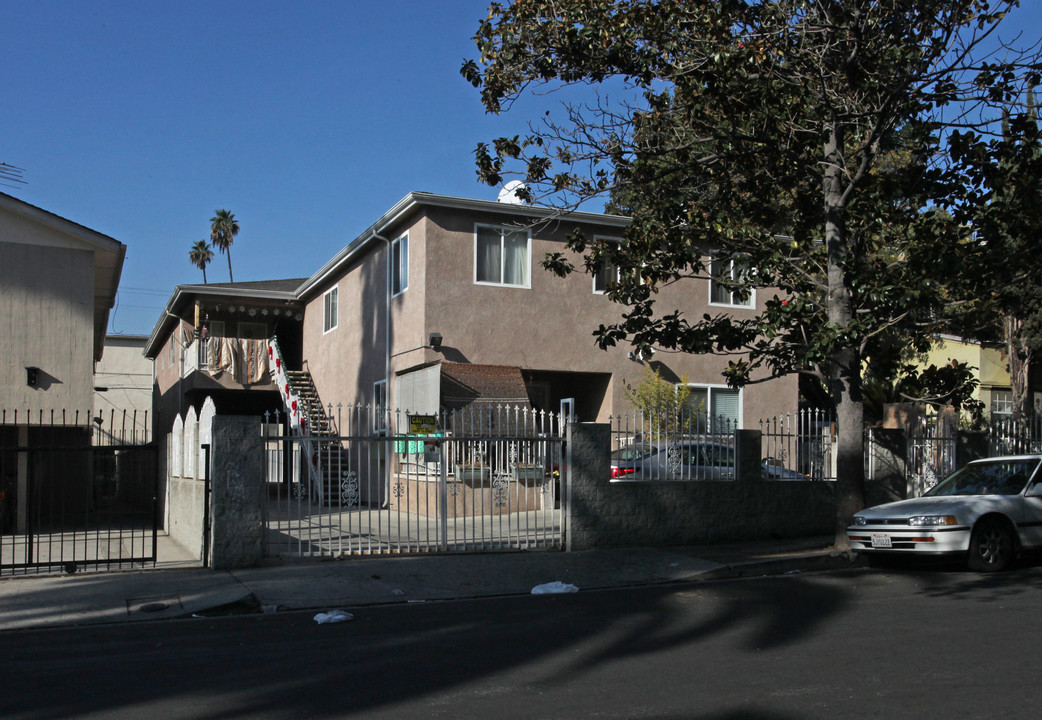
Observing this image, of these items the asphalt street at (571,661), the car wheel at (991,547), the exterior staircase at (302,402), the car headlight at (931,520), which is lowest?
the asphalt street at (571,661)

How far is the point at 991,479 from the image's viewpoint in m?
12.9

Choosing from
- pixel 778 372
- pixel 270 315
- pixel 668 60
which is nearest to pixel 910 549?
pixel 778 372

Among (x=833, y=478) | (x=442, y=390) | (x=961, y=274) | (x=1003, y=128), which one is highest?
(x=1003, y=128)

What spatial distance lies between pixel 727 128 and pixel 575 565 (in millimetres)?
6363

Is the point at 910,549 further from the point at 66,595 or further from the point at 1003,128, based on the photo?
the point at 66,595

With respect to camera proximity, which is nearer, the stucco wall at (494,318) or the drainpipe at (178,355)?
the stucco wall at (494,318)

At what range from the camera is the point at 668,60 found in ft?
41.2

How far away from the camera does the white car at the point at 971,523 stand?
1163cm

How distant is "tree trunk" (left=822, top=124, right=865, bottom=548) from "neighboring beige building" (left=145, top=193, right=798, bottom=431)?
4761 millimetres

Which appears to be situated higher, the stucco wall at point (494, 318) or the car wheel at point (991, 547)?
the stucco wall at point (494, 318)

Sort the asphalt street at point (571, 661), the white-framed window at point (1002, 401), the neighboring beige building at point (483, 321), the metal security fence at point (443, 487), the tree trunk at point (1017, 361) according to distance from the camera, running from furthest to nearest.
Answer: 1. the white-framed window at point (1002, 401)
2. the tree trunk at point (1017, 361)
3. the neighboring beige building at point (483, 321)
4. the metal security fence at point (443, 487)
5. the asphalt street at point (571, 661)

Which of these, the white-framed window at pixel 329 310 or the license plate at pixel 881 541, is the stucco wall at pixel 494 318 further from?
the license plate at pixel 881 541

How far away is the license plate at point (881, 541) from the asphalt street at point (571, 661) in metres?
1.69

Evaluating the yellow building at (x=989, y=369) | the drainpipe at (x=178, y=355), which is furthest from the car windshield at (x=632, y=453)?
the drainpipe at (x=178, y=355)
